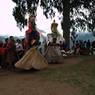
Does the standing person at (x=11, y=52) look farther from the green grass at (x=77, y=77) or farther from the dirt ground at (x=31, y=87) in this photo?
the dirt ground at (x=31, y=87)

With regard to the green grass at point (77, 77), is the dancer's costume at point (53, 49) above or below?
above

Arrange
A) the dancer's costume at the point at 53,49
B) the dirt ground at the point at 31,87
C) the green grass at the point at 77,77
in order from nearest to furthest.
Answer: the dirt ground at the point at 31,87
the green grass at the point at 77,77
the dancer's costume at the point at 53,49

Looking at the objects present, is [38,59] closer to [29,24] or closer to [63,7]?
[29,24]

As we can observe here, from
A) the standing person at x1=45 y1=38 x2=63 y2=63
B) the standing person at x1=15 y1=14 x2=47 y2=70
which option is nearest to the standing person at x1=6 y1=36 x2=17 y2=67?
the standing person at x1=15 y1=14 x2=47 y2=70

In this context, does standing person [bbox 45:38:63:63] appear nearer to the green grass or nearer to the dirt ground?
the green grass

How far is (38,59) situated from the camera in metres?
16.2

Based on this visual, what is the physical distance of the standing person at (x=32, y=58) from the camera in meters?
16.0

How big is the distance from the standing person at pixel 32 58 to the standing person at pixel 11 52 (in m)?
1.19

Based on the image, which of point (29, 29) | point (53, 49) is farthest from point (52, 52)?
point (29, 29)

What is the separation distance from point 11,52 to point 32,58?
1611mm

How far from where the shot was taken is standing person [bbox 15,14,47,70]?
16.0 m

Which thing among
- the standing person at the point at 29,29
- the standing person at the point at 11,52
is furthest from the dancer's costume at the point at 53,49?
the standing person at the point at 29,29

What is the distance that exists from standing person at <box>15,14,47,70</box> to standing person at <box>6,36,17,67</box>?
119 cm

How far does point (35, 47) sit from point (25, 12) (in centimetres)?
Result: 1586
